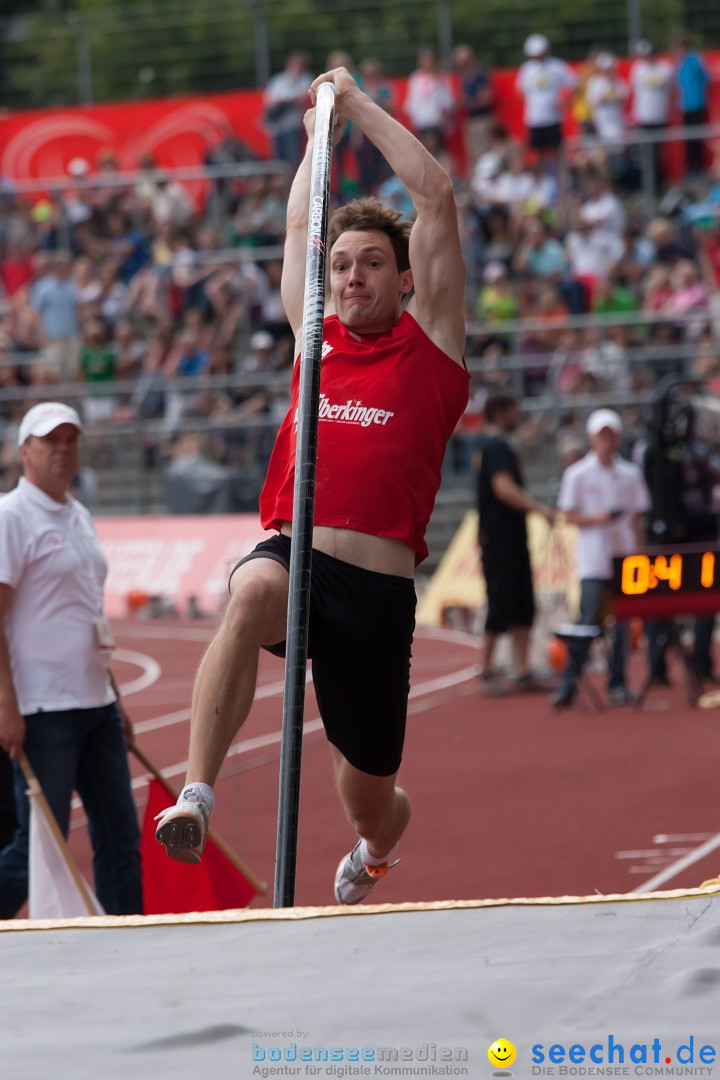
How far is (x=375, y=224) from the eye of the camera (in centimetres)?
533

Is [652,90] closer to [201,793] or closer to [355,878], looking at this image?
[355,878]

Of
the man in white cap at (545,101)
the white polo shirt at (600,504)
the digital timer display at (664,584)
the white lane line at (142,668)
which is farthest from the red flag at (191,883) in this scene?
the man in white cap at (545,101)

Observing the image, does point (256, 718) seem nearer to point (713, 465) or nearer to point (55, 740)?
point (713, 465)

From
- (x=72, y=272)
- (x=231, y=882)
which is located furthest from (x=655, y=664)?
(x=72, y=272)

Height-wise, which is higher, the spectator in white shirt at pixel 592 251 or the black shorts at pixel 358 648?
the spectator in white shirt at pixel 592 251

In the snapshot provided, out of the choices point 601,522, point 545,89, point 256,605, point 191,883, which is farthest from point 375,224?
point 545,89

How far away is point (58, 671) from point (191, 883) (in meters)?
0.87

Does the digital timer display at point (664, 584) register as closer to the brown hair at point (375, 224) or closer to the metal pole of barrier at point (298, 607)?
the brown hair at point (375, 224)

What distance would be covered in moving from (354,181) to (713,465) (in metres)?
11.4

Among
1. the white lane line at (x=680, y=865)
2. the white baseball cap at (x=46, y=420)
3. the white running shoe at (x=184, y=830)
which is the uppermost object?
the white baseball cap at (x=46, y=420)

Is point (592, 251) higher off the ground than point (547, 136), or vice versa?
point (547, 136)

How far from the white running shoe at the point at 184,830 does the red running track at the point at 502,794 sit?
8.79 ft

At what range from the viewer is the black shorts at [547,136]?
23.5 m

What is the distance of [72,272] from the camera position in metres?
25.4
